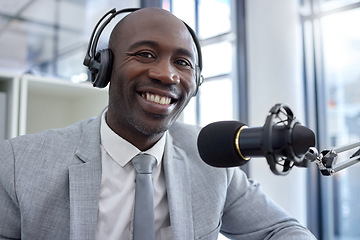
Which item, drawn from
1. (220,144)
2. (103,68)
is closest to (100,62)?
(103,68)

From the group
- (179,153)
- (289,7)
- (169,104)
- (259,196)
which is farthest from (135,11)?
(289,7)

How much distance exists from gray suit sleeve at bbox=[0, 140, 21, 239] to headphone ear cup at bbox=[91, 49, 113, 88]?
0.97ft

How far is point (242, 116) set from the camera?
292 centimetres

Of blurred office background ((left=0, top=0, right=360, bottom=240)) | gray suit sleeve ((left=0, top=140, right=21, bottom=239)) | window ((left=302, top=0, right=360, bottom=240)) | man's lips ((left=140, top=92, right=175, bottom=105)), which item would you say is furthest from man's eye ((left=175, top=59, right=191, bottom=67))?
window ((left=302, top=0, right=360, bottom=240))

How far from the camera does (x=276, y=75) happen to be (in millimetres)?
2850

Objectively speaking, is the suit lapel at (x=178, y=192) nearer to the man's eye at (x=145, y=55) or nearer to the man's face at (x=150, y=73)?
the man's face at (x=150, y=73)

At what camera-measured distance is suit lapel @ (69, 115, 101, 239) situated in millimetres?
860

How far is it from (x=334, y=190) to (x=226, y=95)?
3.78 ft

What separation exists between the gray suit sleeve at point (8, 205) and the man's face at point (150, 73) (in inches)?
11.9

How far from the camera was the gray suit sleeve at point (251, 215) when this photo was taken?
1.03 m

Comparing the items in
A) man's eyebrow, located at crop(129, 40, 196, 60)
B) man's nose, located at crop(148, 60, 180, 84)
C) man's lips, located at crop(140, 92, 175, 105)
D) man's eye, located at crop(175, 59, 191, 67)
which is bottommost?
man's lips, located at crop(140, 92, 175, 105)

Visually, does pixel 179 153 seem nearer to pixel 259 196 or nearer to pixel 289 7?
pixel 259 196

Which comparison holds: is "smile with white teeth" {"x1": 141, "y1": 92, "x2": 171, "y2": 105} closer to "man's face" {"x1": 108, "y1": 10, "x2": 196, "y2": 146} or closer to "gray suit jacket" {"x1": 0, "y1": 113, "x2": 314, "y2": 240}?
"man's face" {"x1": 108, "y1": 10, "x2": 196, "y2": 146}

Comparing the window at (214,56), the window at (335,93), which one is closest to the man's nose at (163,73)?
the window at (214,56)
